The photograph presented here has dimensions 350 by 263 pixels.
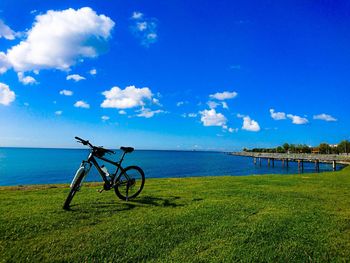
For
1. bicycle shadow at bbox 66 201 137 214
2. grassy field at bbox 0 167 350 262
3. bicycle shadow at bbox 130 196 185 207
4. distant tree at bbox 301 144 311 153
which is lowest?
grassy field at bbox 0 167 350 262

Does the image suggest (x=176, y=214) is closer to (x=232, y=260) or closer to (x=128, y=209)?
(x=128, y=209)

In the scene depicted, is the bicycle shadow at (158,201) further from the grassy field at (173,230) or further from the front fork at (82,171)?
the front fork at (82,171)

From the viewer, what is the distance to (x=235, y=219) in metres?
7.22

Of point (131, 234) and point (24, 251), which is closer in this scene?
point (24, 251)

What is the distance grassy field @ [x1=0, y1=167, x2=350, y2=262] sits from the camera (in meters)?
5.21

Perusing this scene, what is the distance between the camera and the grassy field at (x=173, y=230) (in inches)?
205

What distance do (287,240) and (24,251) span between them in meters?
5.36

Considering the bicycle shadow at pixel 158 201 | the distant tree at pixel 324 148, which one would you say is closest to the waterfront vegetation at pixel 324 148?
the distant tree at pixel 324 148

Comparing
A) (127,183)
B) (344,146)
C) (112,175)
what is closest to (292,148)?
(344,146)

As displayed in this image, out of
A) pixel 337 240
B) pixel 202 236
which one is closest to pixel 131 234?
pixel 202 236

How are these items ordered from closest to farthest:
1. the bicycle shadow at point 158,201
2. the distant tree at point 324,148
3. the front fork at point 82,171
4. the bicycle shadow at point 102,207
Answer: the bicycle shadow at point 102,207 < the front fork at point 82,171 < the bicycle shadow at point 158,201 < the distant tree at point 324,148

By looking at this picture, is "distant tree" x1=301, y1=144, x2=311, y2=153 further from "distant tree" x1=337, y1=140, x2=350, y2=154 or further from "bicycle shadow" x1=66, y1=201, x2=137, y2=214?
"bicycle shadow" x1=66, y1=201, x2=137, y2=214

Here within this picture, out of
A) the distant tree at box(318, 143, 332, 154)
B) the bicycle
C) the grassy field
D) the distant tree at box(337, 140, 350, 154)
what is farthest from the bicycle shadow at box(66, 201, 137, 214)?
the distant tree at box(318, 143, 332, 154)

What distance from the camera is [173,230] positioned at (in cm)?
634
